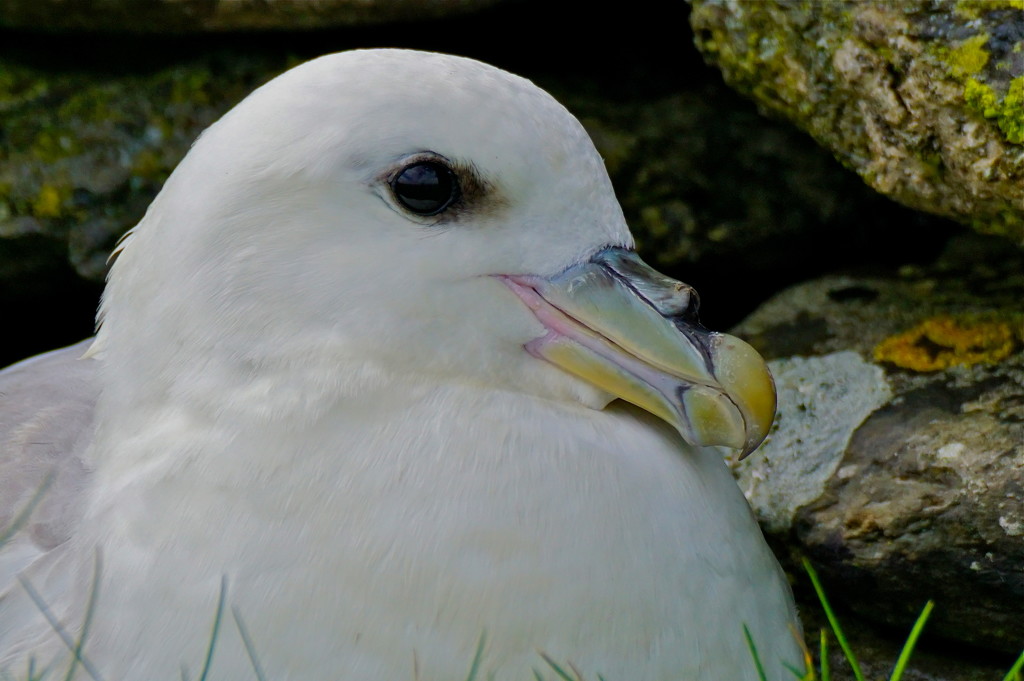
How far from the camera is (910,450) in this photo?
83.0 inches

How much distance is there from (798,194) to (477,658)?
1834mm

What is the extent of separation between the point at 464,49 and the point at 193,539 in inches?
69.8

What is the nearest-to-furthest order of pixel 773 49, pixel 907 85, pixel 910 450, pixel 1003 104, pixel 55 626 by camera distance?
pixel 55 626
pixel 1003 104
pixel 907 85
pixel 910 450
pixel 773 49

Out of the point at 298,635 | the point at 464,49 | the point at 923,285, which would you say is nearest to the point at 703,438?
the point at 298,635

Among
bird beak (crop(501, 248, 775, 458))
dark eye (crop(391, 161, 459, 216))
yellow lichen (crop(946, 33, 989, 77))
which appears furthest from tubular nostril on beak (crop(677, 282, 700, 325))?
yellow lichen (crop(946, 33, 989, 77))

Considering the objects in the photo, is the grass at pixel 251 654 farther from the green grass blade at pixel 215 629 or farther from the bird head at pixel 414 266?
the bird head at pixel 414 266

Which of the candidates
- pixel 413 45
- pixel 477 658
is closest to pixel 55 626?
pixel 477 658

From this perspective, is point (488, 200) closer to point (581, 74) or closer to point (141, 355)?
point (141, 355)

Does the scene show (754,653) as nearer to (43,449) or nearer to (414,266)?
(414,266)

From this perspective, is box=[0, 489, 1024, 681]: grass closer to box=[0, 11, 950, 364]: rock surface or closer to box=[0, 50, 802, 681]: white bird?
box=[0, 50, 802, 681]: white bird

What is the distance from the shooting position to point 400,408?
64.1 inches

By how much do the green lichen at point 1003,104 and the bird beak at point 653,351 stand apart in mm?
576

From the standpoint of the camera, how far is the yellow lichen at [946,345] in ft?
7.48

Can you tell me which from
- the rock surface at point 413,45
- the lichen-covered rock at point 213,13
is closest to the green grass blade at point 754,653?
the rock surface at point 413,45
